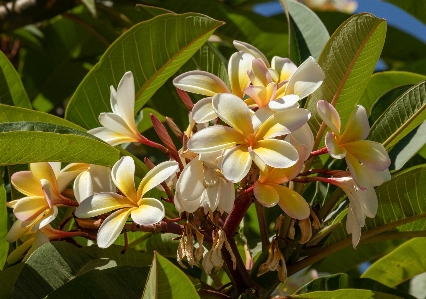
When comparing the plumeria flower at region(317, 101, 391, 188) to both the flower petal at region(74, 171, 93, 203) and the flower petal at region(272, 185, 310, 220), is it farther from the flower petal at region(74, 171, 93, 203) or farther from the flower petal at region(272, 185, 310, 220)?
the flower petal at region(74, 171, 93, 203)

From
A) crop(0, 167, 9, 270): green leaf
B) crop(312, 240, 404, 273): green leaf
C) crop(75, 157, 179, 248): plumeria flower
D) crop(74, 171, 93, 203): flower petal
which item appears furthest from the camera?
crop(312, 240, 404, 273): green leaf

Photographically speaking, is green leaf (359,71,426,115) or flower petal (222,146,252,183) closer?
flower petal (222,146,252,183)

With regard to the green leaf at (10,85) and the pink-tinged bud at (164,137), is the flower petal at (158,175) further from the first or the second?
the green leaf at (10,85)

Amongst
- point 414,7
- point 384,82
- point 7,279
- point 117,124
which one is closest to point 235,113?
point 117,124

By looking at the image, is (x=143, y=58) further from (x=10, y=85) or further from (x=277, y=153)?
(x=277, y=153)

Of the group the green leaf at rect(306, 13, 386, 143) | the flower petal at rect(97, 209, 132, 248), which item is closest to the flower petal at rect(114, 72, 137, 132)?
the flower petal at rect(97, 209, 132, 248)

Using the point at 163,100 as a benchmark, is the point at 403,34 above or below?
above

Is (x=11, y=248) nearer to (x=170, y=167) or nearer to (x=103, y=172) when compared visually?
(x=103, y=172)

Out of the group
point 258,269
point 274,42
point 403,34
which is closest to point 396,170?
point 258,269

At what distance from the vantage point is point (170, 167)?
93cm

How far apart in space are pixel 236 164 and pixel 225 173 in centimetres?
2

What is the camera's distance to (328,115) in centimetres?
94

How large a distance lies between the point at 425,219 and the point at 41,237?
0.65 metres

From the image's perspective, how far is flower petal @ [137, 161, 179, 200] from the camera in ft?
3.01
